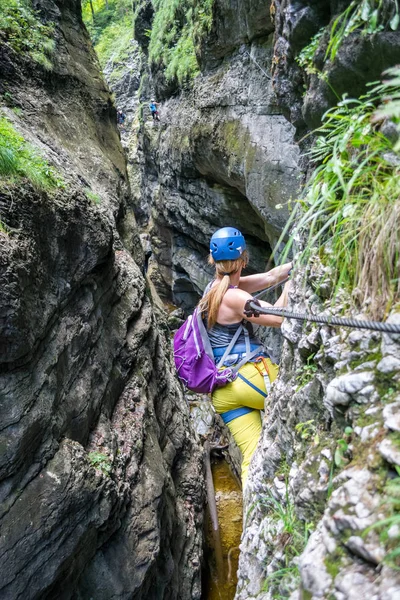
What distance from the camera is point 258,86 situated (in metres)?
7.39

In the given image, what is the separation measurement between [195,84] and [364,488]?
11.1 m

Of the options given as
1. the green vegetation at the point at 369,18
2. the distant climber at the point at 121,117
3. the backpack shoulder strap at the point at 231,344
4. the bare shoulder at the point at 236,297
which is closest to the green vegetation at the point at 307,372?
the bare shoulder at the point at 236,297

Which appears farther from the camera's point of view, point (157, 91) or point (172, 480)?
point (157, 91)

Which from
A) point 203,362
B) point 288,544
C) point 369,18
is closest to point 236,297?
point 203,362

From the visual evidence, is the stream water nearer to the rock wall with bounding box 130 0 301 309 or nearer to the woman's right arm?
the woman's right arm

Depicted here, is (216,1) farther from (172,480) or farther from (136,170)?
(136,170)

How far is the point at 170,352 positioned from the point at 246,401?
3.28 metres

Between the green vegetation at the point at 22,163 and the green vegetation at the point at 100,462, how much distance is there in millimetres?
2578

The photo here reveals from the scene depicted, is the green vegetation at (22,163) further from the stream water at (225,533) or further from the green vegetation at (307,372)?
the stream water at (225,533)

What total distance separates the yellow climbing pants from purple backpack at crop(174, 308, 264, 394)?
93 millimetres

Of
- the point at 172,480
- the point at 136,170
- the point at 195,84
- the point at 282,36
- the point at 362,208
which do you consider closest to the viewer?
the point at 362,208

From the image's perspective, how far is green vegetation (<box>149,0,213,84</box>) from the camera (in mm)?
9820

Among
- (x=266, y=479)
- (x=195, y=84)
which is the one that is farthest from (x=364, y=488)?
(x=195, y=84)

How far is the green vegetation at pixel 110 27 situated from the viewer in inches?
1222
